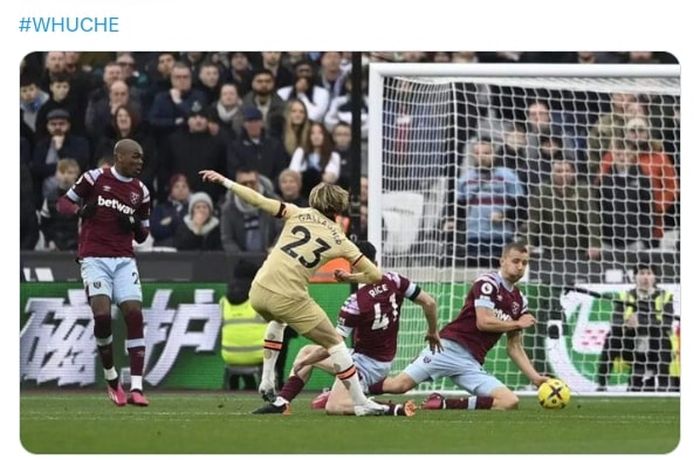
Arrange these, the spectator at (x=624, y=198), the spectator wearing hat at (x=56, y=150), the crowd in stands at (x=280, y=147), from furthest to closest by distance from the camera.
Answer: the spectator wearing hat at (x=56, y=150), the spectator at (x=624, y=198), the crowd in stands at (x=280, y=147)

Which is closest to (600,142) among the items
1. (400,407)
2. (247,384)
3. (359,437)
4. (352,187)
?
(352,187)

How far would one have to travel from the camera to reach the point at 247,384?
17547 mm

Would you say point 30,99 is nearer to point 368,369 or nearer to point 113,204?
point 113,204

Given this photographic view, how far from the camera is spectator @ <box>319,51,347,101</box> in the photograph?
67.7 ft

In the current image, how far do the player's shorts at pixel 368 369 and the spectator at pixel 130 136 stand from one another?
6.31 m

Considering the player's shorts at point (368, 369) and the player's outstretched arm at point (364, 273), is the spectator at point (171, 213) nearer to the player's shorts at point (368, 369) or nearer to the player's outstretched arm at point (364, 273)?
the player's shorts at point (368, 369)

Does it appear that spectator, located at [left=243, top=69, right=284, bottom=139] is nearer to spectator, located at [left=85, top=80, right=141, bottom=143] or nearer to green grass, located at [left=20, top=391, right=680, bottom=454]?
spectator, located at [left=85, top=80, right=141, bottom=143]

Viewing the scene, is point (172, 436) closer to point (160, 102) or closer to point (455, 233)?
point (455, 233)

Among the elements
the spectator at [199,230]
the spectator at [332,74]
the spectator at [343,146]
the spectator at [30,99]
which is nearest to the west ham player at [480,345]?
the spectator at [199,230]

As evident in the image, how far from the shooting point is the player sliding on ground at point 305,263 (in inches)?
496

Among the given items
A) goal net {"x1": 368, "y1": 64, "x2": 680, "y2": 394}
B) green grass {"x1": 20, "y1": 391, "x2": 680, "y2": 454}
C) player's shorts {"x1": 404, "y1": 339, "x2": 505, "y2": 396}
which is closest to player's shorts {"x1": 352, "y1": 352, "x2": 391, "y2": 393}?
player's shorts {"x1": 404, "y1": 339, "x2": 505, "y2": 396}

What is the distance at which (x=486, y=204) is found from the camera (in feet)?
59.9

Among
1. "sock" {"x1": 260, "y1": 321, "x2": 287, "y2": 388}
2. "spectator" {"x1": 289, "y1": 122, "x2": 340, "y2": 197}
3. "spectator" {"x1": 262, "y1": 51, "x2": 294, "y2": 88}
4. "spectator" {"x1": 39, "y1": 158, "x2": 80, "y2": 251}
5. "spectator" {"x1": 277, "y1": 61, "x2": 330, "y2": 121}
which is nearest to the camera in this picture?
"sock" {"x1": 260, "y1": 321, "x2": 287, "y2": 388}

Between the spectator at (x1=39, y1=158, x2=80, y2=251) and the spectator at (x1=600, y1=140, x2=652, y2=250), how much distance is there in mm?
6138
